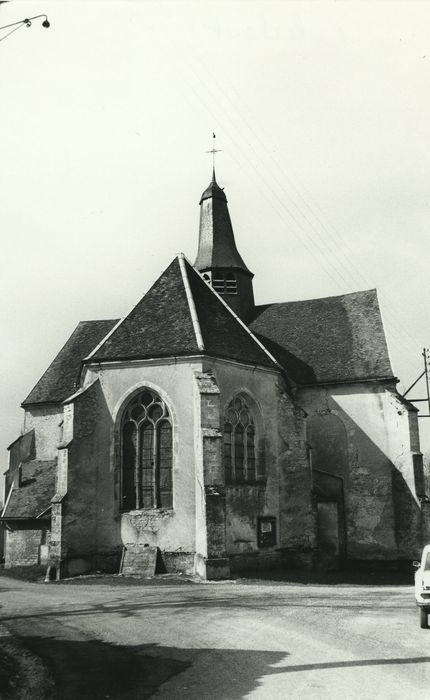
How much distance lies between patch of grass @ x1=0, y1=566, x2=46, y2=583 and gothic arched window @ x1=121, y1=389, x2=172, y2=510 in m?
3.78

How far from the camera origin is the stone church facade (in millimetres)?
20188

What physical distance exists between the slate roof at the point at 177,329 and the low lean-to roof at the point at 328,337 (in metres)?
4.99

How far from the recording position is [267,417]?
2294 centimetres

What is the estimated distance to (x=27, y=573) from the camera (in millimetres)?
22797

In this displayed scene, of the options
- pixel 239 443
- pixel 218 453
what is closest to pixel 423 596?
pixel 218 453

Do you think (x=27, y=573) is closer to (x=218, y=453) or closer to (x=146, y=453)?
(x=146, y=453)

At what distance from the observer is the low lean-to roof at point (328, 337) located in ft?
89.2

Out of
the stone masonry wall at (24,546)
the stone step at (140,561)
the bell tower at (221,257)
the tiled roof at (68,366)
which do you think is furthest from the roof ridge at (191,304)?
the stone masonry wall at (24,546)

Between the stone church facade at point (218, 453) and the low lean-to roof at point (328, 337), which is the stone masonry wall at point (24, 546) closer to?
the stone church facade at point (218, 453)

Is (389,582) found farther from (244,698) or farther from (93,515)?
(244,698)

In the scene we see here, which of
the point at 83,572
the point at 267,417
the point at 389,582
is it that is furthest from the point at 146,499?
the point at 389,582

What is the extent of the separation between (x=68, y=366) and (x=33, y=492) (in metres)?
6.44

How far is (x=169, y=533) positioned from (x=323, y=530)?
24.4 feet

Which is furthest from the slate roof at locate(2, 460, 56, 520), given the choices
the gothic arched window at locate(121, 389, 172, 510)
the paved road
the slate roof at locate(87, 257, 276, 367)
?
the paved road
